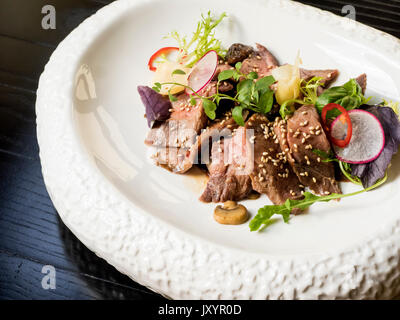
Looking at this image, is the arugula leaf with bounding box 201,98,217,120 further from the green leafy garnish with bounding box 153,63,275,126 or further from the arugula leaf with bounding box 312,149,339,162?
the arugula leaf with bounding box 312,149,339,162

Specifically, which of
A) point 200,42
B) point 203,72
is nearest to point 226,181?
point 203,72

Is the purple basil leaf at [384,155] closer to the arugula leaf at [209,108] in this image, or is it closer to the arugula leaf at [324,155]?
the arugula leaf at [324,155]

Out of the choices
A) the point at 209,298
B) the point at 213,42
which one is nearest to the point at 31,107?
the point at 213,42

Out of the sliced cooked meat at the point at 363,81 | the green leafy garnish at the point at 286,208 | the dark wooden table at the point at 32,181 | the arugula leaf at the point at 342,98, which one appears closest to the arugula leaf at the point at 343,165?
the green leafy garnish at the point at 286,208

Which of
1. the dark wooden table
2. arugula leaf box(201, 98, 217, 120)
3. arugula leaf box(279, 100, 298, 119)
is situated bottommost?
the dark wooden table

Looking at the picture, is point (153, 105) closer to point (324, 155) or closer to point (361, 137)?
point (324, 155)

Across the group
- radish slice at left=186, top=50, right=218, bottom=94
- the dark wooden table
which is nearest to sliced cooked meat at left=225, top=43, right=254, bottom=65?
radish slice at left=186, top=50, right=218, bottom=94

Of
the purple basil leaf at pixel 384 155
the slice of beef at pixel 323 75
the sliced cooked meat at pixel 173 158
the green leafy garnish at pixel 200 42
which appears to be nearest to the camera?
the purple basil leaf at pixel 384 155
